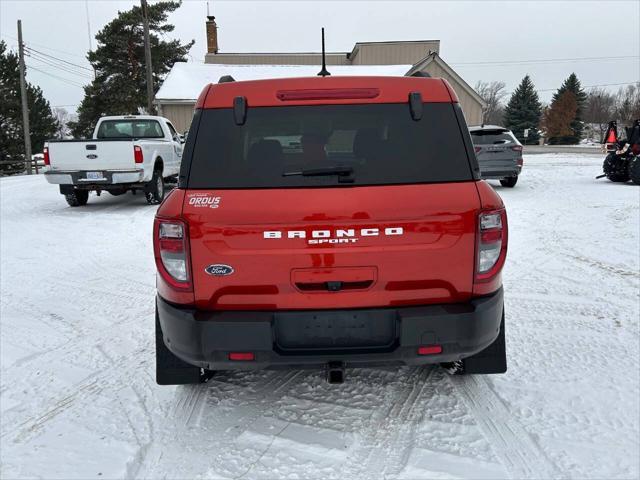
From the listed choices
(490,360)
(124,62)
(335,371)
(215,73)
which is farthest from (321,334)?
(124,62)

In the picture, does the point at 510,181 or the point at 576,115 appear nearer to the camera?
the point at 510,181

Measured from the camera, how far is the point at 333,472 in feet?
8.07

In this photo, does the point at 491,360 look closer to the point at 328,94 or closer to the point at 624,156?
the point at 328,94

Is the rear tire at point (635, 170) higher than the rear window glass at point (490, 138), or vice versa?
the rear window glass at point (490, 138)

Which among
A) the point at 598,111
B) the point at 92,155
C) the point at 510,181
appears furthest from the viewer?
the point at 598,111

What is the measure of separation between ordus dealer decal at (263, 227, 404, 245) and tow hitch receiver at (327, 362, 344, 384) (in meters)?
0.65

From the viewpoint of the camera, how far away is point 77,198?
11594 mm

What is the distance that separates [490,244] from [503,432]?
112cm

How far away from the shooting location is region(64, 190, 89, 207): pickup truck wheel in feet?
37.5

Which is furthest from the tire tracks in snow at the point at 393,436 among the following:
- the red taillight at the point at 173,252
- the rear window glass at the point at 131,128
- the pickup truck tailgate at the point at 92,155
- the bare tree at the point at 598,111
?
the bare tree at the point at 598,111

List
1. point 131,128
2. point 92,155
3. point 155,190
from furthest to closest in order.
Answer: point 131,128 → point 155,190 → point 92,155

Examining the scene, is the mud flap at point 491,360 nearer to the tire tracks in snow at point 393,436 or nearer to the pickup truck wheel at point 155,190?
the tire tracks in snow at point 393,436

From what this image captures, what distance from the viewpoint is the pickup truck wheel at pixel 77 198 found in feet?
37.5

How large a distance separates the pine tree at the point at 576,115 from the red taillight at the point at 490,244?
63.1m
